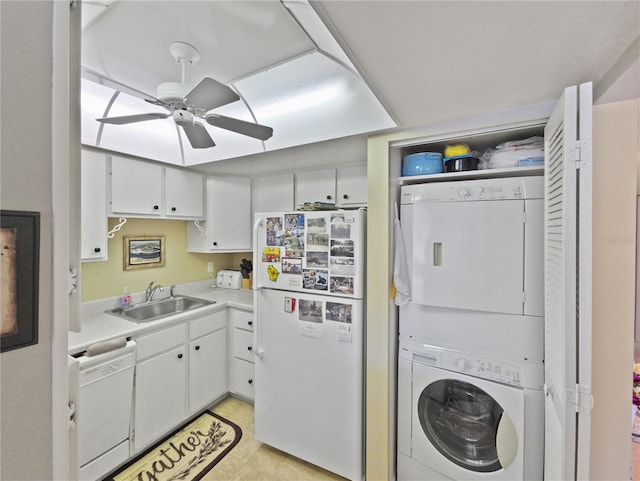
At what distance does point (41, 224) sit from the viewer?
514 millimetres

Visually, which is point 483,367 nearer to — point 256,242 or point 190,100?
point 256,242

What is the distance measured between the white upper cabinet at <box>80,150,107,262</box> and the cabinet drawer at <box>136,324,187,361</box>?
0.70 m

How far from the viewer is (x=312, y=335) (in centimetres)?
181

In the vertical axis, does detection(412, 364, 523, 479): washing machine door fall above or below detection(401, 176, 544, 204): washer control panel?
below

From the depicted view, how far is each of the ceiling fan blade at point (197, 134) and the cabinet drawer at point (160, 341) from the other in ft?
4.61

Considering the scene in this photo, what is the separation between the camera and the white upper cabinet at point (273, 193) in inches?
106

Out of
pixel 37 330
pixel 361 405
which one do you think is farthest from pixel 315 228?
pixel 37 330

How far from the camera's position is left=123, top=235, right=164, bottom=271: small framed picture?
250 centimetres

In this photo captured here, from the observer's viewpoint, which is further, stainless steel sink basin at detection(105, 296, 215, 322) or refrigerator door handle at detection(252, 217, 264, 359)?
stainless steel sink basin at detection(105, 296, 215, 322)

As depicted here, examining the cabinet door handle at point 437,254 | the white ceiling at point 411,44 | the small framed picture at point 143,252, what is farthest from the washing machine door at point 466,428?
the small framed picture at point 143,252

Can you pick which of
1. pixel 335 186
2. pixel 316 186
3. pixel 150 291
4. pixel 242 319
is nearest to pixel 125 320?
pixel 150 291

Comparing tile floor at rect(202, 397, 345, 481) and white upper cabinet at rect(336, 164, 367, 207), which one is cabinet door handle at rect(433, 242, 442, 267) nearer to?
white upper cabinet at rect(336, 164, 367, 207)

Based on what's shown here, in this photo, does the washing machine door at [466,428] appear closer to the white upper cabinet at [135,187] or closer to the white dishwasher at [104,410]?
the white dishwasher at [104,410]

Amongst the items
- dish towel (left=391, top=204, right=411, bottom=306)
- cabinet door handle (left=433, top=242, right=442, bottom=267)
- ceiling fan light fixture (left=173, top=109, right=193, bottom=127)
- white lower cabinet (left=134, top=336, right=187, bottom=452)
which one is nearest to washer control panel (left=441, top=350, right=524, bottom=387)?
dish towel (left=391, top=204, right=411, bottom=306)
